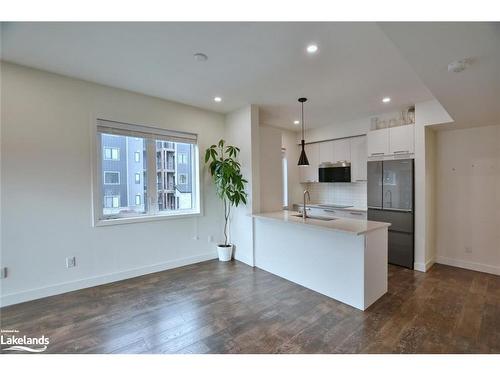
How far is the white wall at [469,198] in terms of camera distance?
3596 millimetres

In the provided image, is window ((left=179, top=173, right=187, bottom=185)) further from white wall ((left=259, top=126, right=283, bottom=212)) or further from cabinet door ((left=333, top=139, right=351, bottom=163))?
cabinet door ((left=333, top=139, right=351, bottom=163))

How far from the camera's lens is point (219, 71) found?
275 cm

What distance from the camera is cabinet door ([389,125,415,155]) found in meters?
3.78

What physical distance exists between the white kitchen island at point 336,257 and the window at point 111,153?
7.74 feet

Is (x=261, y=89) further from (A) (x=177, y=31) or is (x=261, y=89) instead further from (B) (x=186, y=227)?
(B) (x=186, y=227)

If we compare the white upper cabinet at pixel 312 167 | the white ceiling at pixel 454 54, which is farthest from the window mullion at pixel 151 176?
the white upper cabinet at pixel 312 167

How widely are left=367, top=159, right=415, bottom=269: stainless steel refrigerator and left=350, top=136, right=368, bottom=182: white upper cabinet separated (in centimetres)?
48

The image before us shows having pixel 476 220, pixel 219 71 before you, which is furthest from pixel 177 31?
pixel 476 220

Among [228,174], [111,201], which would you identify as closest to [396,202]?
[228,174]

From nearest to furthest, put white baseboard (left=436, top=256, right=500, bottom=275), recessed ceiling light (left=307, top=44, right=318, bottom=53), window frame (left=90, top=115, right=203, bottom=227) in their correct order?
recessed ceiling light (left=307, top=44, right=318, bottom=53) < window frame (left=90, top=115, right=203, bottom=227) < white baseboard (left=436, top=256, right=500, bottom=275)

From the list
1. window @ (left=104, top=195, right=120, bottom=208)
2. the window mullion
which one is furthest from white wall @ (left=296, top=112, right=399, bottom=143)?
window @ (left=104, top=195, right=120, bottom=208)
